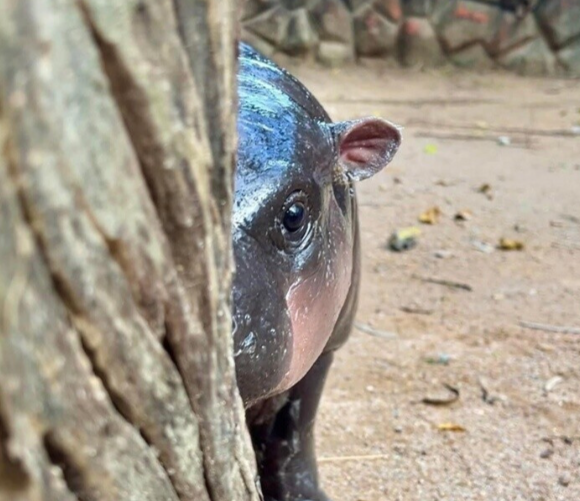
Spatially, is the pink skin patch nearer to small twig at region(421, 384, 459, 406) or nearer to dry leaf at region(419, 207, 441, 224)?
small twig at region(421, 384, 459, 406)

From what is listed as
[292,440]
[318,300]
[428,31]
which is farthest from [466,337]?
[428,31]

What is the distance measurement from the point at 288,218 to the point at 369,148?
11.4 inches

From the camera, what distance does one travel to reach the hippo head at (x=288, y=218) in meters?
1.04

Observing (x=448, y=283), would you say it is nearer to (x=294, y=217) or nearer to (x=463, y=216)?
(x=463, y=216)

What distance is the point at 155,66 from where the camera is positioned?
517mm

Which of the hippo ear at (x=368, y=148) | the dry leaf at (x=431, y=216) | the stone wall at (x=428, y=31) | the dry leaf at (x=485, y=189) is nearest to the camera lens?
the hippo ear at (x=368, y=148)

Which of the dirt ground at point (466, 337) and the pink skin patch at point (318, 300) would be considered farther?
the dirt ground at point (466, 337)

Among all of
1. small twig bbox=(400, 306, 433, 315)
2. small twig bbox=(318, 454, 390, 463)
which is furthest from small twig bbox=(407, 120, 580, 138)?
small twig bbox=(318, 454, 390, 463)

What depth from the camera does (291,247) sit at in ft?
3.94

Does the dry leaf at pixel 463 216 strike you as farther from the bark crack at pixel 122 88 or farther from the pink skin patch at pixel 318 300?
the bark crack at pixel 122 88

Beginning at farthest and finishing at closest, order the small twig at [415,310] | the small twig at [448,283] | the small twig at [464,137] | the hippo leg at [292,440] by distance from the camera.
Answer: the small twig at [464,137] → the small twig at [448,283] → the small twig at [415,310] → the hippo leg at [292,440]

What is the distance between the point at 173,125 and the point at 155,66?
40mm

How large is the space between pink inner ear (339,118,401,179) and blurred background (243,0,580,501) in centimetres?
64

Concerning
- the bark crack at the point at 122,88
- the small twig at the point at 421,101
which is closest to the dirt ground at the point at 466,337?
the small twig at the point at 421,101
